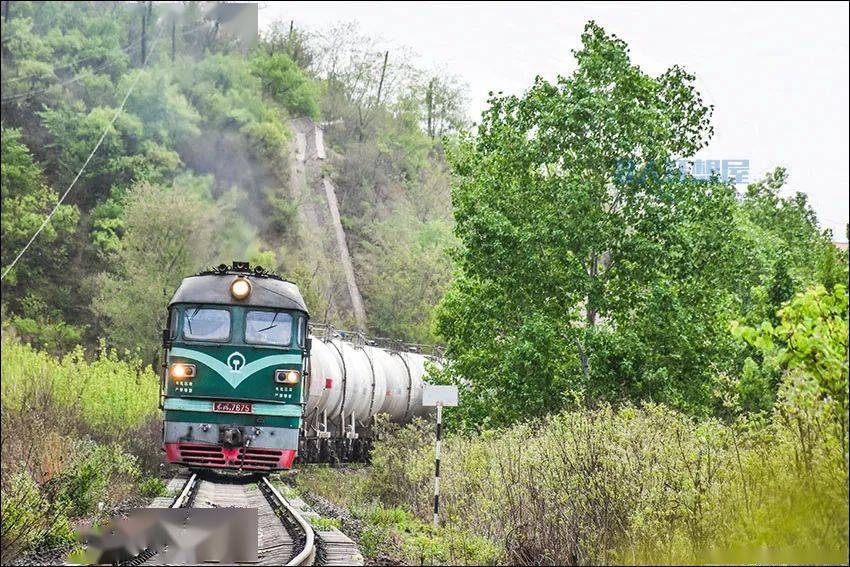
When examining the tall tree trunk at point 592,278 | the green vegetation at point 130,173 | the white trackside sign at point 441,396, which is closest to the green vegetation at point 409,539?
the white trackside sign at point 441,396

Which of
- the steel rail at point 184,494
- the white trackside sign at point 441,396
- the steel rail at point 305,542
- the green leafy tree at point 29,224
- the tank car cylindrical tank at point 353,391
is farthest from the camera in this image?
the green leafy tree at point 29,224

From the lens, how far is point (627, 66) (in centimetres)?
2505

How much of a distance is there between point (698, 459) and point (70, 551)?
22.3ft

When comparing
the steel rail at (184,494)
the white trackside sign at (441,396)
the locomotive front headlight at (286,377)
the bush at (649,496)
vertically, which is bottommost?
the steel rail at (184,494)

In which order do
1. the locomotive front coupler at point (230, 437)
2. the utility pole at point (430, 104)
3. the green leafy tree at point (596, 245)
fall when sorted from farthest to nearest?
the utility pole at point (430, 104) → the green leafy tree at point (596, 245) → the locomotive front coupler at point (230, 437)

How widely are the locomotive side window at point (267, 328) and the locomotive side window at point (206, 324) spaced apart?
0.37m

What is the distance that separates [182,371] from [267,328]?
158 centimetres

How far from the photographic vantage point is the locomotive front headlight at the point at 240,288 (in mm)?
18922

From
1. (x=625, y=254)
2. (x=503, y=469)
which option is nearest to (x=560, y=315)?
(x=625, y=254)

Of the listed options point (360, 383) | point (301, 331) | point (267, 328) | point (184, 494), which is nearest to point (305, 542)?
point (184, 494)

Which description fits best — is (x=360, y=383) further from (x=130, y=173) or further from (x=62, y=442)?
(x=130, y=173)

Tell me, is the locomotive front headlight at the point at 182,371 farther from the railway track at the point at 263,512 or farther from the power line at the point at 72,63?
the power line at the point at 72,63

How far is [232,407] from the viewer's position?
18.5 m

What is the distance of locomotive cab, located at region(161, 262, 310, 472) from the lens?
18.4 meters
